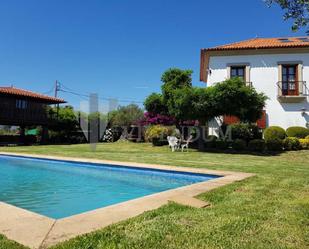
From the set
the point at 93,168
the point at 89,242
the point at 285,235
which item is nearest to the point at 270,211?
the point at 285,235

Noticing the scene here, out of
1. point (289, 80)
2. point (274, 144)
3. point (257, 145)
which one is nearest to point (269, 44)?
point (289, 80)

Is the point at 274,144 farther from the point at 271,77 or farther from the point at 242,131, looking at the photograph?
the point at 271,77

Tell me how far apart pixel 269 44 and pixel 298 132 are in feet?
24.6

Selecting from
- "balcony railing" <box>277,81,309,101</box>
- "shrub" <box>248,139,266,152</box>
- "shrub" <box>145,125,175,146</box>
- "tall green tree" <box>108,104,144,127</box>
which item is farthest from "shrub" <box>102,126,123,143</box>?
"shrub" <box>248,139,266,152</box>

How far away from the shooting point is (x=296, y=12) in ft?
17.0

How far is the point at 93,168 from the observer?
41.1 feet

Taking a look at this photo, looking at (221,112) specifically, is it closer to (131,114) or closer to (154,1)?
(154,1)

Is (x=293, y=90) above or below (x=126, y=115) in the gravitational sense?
above

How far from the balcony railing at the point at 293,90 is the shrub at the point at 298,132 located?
2628 millimetres

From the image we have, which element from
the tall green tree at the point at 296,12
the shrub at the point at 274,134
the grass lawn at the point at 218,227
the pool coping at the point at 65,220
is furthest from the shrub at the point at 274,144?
the tall green tree at the point at 296,12

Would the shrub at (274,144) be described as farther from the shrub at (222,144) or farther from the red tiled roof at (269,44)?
the red tiled roof at (269,44)

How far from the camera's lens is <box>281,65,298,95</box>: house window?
914 inches

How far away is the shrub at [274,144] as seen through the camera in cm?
1838

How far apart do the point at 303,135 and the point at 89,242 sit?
20.3 metres
